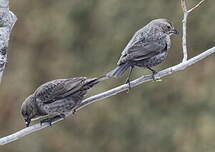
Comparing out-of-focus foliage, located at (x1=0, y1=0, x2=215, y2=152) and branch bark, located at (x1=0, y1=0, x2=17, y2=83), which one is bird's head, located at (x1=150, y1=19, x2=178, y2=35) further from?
out-of-focus foliage, located at (x1=0, y1=0, x2=215, y2=152)

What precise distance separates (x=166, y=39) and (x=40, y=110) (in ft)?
3.63

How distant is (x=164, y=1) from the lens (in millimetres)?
9938

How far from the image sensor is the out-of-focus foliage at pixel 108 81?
954 cm

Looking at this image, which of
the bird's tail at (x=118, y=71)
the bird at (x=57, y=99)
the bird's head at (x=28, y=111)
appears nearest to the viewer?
the bird's tail at (x=118, y=71)

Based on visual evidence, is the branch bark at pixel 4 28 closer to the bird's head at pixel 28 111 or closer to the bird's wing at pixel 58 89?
the bird's wing at pixel 58 89

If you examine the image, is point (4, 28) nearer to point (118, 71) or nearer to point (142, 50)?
point (118, 71)

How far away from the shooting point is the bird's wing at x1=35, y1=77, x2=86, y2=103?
5.04m

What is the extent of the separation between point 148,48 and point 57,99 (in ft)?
2.65

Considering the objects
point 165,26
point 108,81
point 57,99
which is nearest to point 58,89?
point 57,99

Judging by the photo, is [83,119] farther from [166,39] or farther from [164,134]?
[166,39]

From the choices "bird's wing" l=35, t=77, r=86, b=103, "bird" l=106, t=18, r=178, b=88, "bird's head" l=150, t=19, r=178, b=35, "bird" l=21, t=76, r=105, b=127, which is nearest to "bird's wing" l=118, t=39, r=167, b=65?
"bird" l=106, t=18, r=178, b=88

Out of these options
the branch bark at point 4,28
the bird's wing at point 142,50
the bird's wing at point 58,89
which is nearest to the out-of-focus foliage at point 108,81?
the bird's wing at point 58,89

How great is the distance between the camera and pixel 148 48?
16.1 feet

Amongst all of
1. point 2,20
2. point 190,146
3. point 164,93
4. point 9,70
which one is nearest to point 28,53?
point 9,70
